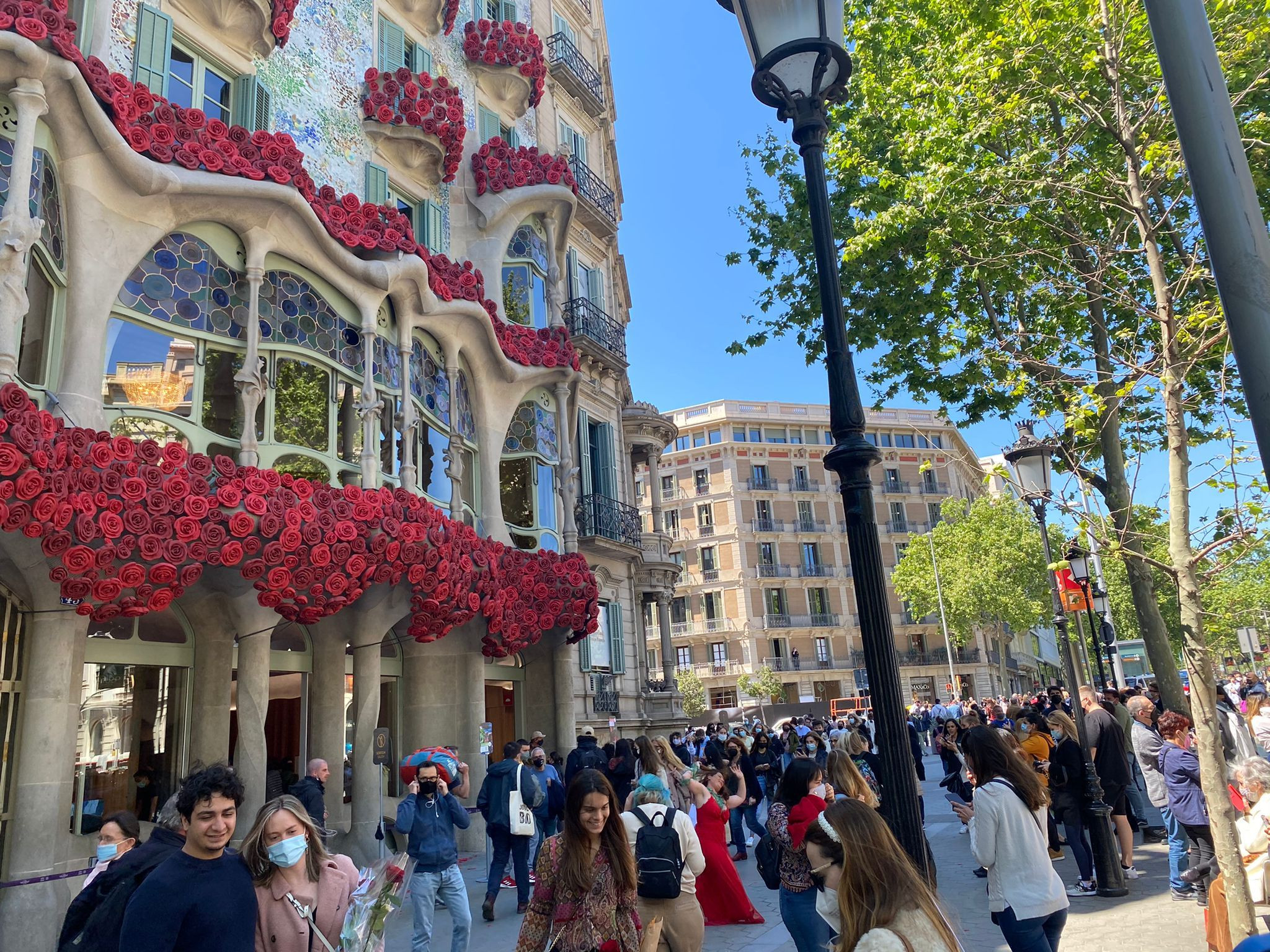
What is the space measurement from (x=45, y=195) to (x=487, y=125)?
37.8 feet

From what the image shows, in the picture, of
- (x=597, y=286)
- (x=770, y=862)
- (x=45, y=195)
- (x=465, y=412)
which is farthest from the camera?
(x=597, y=286)

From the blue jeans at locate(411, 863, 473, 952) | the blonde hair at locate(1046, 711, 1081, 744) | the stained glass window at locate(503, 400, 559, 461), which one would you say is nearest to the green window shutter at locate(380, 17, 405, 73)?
the stained glass window at locate(503, 400, 559, 461)

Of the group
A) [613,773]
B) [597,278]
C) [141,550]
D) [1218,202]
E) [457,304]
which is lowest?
[613,773]

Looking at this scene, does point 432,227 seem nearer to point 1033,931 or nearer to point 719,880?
Result: point 719,880

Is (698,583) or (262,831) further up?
(698,583)

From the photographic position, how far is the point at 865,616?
3.82 meters

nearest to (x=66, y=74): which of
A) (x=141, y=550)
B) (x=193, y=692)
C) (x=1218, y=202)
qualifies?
(x=141, y=550)

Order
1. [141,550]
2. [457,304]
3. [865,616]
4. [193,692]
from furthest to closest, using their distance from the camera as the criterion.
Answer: [457,304]
[193,692]
[141,550]
[865,616]

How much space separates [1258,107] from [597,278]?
15.6m

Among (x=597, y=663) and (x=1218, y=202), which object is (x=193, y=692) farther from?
(x=1218, y=202)

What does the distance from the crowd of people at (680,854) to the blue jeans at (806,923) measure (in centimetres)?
1

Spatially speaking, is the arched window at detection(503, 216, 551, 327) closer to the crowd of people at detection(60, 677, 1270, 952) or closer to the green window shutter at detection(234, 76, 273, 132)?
the green window shutter at detection(234, 76, 273, 132)

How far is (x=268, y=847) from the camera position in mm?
3926

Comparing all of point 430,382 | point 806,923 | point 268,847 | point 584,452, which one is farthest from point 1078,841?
point 584,452
